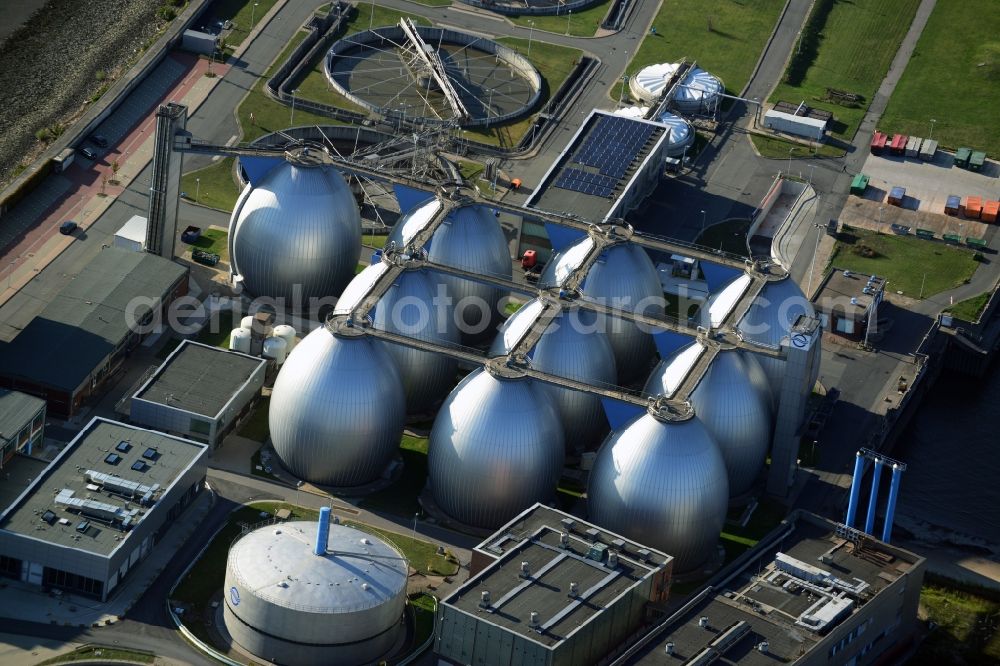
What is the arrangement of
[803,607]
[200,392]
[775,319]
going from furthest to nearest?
[775,319], [200,392], [803,607]

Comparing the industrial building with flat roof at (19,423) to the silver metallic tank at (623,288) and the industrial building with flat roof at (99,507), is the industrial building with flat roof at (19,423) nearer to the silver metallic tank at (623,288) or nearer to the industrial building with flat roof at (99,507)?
the industrial building with flat roof at (99,507)

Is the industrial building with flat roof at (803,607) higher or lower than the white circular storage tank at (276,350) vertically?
lower

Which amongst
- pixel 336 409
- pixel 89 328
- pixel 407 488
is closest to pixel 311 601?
pixel 336 409

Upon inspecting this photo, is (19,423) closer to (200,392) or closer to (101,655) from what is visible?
(200,392)

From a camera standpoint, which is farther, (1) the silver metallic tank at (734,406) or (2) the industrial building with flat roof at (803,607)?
(1) the silver metallic tank at (734,406)

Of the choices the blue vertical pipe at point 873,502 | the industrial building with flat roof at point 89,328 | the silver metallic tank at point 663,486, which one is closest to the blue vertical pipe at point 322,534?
the silver metallic tank at point 663,486

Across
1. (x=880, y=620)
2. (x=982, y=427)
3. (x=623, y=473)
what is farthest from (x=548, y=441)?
(x=982, y=427)
